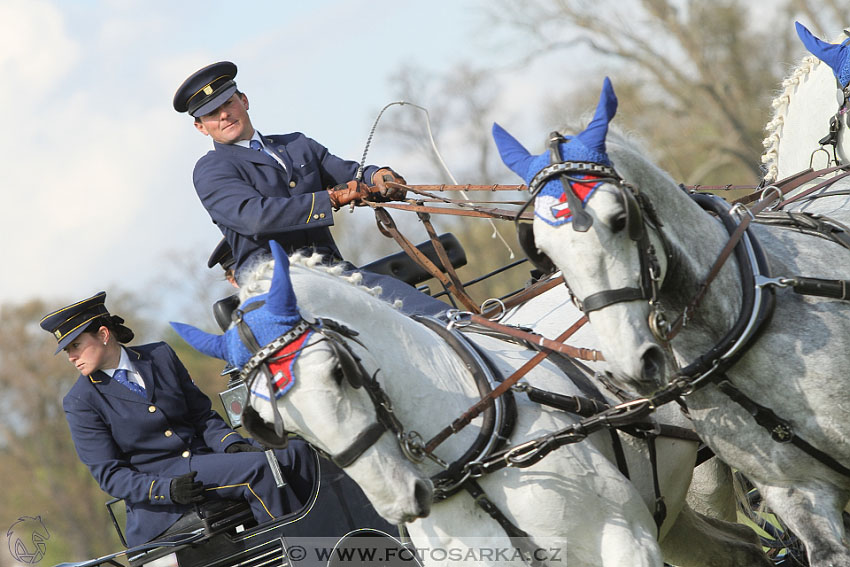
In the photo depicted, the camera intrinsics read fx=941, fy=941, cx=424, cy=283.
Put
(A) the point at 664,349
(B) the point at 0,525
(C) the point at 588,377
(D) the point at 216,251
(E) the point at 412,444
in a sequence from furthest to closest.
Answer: (B) the point at 0,525 → (D) the point at 216,251 → (C) the point at 588,377 → (E) the point at 412,444 → (A) the point at 664,349

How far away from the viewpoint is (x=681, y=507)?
4465 millimetres

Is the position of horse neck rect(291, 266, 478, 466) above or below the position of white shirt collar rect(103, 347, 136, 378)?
below

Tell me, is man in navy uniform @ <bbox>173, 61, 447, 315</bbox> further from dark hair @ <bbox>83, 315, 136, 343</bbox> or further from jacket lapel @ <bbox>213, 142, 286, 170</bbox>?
dark hair @ <bbox>83, 315, 136, 343</bbox>

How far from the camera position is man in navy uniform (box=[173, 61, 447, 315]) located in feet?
15.4

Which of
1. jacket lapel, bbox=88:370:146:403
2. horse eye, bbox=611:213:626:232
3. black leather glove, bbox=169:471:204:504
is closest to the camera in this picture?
horse eye, bbox=611:213:626:232

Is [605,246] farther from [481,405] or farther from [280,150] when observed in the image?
[280,150]

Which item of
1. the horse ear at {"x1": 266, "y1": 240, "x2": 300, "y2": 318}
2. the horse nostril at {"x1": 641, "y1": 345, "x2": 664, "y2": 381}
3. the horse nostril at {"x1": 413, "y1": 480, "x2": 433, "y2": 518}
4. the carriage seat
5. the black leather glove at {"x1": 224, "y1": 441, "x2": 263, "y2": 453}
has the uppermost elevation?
the horse ear at {"x1": 266, "y1": 240, "x2": 300, "y2": 318}

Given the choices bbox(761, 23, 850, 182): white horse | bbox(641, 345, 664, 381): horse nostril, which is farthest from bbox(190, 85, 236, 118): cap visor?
bbox(761, 23, 850, 182): white horse

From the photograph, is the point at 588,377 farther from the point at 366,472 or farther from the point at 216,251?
the point at 216,251

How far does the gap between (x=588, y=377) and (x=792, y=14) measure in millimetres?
21119

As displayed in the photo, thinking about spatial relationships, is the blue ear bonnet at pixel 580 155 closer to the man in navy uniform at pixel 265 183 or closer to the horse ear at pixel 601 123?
the horse ear at pixel 601 123

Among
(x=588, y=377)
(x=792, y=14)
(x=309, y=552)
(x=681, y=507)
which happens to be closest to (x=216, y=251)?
(x=309, y=552)

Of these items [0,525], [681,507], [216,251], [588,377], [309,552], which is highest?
[216,251]

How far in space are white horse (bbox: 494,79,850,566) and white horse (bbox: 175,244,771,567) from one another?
1.59ft
